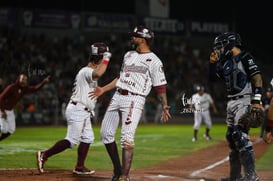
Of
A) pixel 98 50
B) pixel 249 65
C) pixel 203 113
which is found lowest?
pixel 203 113

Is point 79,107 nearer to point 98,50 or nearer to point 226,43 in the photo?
point 98,50

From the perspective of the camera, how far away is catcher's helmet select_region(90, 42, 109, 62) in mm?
9814

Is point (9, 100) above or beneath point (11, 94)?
beneath

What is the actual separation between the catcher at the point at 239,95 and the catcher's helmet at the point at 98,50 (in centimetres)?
205

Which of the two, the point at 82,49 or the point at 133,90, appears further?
the point at 82,49

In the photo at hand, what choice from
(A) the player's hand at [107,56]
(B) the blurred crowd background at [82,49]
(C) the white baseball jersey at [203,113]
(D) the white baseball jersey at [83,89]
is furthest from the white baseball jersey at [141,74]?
(B) the blurred crowd background at [82,49]

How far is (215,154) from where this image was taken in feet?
50.6

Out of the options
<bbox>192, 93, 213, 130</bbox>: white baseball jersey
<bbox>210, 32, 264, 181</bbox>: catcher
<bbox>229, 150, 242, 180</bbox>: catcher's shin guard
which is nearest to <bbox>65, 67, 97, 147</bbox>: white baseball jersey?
<bbox>210, 32, 264, 181</bbox>: catcher

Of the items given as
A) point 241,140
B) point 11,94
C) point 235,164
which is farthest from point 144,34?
point 11,94

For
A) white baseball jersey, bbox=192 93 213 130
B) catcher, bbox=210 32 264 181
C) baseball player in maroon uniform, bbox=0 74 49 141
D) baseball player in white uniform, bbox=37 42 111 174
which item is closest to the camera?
catcher, bbox=210 32 264 181

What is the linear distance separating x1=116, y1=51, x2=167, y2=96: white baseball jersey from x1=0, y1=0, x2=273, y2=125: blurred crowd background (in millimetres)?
20054

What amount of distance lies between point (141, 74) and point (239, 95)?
160 centimetres

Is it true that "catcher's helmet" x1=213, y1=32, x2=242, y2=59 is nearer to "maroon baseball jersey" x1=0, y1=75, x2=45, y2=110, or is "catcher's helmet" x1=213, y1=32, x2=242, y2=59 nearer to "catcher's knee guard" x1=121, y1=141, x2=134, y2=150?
"catcher's knee guard" x1=121, y1=141, x2=134, y2=150

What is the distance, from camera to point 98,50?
Result: 9883 mm
